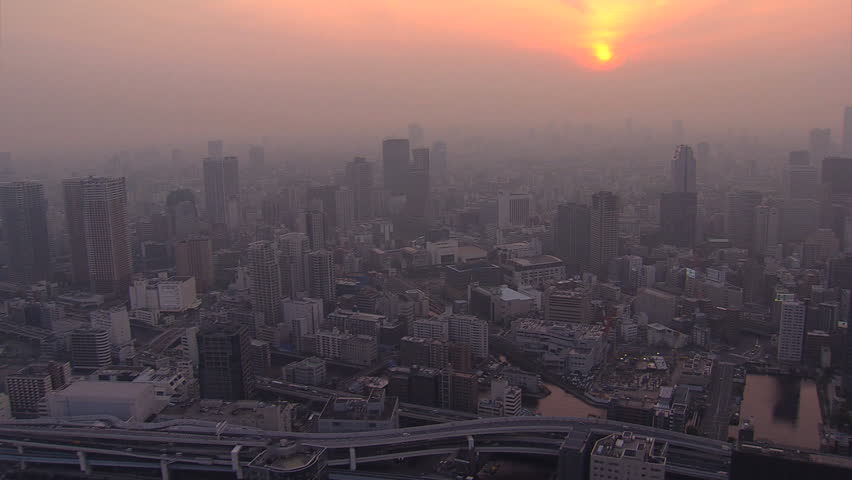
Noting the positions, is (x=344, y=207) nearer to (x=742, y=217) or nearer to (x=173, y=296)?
(x=173, y=296)

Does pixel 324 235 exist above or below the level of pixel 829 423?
above

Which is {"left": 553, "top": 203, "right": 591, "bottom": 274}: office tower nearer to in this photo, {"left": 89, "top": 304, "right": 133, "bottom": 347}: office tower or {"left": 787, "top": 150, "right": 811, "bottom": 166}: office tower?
{"left": 787, "top": 150, "right": 811, "bottom": 166}: office tower

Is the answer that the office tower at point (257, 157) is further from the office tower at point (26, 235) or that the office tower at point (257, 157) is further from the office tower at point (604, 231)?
the office tower at point (604, 231)

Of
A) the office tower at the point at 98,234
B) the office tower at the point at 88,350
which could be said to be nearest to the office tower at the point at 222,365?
the office tower at the point at 88,350

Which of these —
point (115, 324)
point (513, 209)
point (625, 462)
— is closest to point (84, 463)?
point (115, 324)

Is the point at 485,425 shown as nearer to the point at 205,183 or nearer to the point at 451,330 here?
the point at 451,330

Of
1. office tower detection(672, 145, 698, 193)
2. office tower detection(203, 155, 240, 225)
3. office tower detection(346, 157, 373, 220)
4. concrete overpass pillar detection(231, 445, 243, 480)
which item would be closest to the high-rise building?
office tower detection(672, 145, 698, 193)

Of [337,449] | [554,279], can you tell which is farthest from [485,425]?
[554,279]
